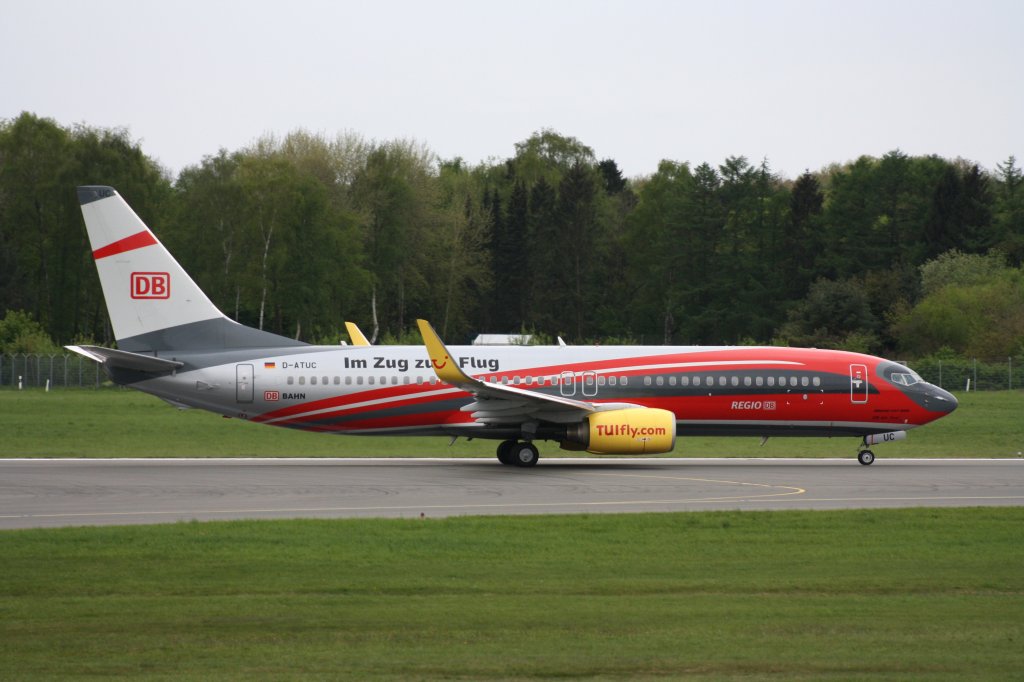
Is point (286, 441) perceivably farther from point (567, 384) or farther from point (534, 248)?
point (534, 248)

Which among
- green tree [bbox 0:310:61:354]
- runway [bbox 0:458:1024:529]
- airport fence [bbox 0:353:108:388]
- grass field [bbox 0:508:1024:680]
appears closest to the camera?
grass field [bbox 0:508:1024:680]

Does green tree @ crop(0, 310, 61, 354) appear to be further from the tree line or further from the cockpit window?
the cockpit window

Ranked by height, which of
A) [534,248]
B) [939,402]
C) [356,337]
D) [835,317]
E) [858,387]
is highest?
[534,248]

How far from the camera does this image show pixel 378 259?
97.0m

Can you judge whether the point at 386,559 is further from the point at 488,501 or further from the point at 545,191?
the point at 545,191

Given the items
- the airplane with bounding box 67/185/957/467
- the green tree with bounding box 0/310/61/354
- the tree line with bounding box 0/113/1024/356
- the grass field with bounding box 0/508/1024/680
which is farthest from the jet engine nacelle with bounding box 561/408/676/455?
the green tree with bounding box 0/310/61/354

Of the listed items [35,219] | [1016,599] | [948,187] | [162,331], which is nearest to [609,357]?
[162,331]

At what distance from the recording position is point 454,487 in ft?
87.8

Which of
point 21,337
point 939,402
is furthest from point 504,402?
point 21,337

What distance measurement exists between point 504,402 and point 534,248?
7423 centimetres

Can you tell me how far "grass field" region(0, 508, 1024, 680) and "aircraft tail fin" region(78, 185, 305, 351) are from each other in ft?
42.9

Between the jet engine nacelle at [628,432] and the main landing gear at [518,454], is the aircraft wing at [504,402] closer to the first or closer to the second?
the jet engine nacelle at [628,432]

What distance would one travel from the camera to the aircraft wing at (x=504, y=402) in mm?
30422

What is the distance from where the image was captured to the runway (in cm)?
2278
